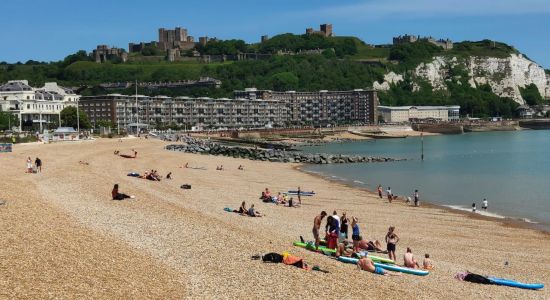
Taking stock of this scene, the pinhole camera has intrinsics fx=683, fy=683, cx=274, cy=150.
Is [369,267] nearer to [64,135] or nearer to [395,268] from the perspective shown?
[395,268]

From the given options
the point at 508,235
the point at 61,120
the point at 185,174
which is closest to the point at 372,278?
the point at 508,235

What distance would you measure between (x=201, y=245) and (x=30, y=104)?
105504 millimetres

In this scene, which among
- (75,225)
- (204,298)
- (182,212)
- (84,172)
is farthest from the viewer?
(84,172)

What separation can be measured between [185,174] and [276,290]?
3435 centimetres

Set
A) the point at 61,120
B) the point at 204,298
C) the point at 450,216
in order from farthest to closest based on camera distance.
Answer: the point at 61,120, the point at 450,216, the point at 204,298

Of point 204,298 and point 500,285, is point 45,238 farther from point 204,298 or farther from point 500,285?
point 500,285

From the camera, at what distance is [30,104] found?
11644cm

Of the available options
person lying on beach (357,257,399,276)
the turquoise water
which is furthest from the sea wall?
person lying on beach (357,257,399,276)

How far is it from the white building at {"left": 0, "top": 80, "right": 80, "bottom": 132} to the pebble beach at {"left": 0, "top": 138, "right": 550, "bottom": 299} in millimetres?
81081

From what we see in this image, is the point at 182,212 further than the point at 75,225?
Yes

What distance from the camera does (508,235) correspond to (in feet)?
91.8

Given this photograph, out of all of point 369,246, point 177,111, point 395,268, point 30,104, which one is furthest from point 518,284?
point 177,111

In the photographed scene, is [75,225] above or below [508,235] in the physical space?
above

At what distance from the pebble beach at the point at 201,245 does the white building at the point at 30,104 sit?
81081 mm
